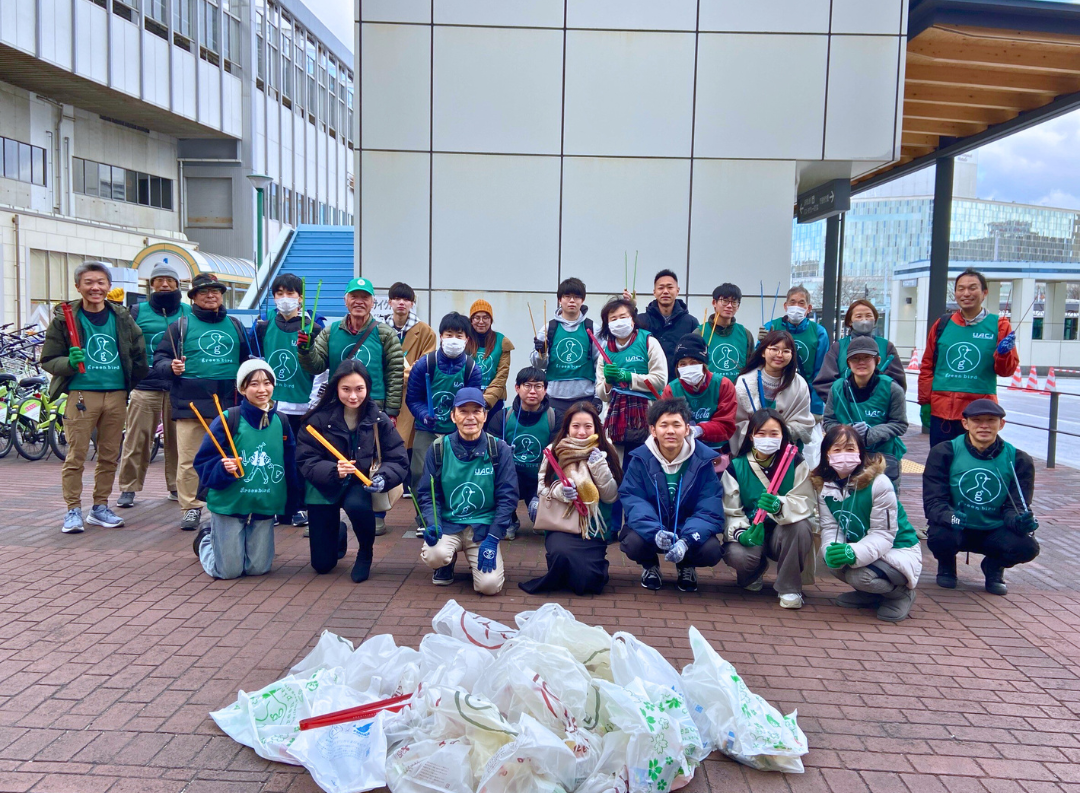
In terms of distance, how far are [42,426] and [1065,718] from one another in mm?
10478

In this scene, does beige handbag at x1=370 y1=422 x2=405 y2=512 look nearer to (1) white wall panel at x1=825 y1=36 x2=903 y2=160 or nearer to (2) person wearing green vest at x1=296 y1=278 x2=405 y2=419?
(2) person wearing green vest at x1=296 y1=278 x2=405 y2=419

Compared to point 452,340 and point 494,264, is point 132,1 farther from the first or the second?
point 452,340

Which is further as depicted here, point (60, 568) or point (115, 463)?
point (115, 463)

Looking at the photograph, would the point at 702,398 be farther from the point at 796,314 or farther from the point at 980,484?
the point at 980,484

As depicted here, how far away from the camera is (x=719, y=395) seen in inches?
230

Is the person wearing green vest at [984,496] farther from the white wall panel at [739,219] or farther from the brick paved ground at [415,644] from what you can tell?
the white wall panel at [739,219]

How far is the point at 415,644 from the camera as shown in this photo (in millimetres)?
4211

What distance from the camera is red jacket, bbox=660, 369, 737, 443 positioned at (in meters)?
5.75

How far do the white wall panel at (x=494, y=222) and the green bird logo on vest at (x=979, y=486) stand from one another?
191 inches

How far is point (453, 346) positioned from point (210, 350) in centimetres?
192

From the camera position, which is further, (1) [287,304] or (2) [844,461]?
(1) [287,304]

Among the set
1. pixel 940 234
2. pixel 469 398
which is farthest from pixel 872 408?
pixel 940 234

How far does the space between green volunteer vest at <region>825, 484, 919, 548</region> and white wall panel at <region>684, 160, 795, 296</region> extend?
4439mm

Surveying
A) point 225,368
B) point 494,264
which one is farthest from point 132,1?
point 225,368
